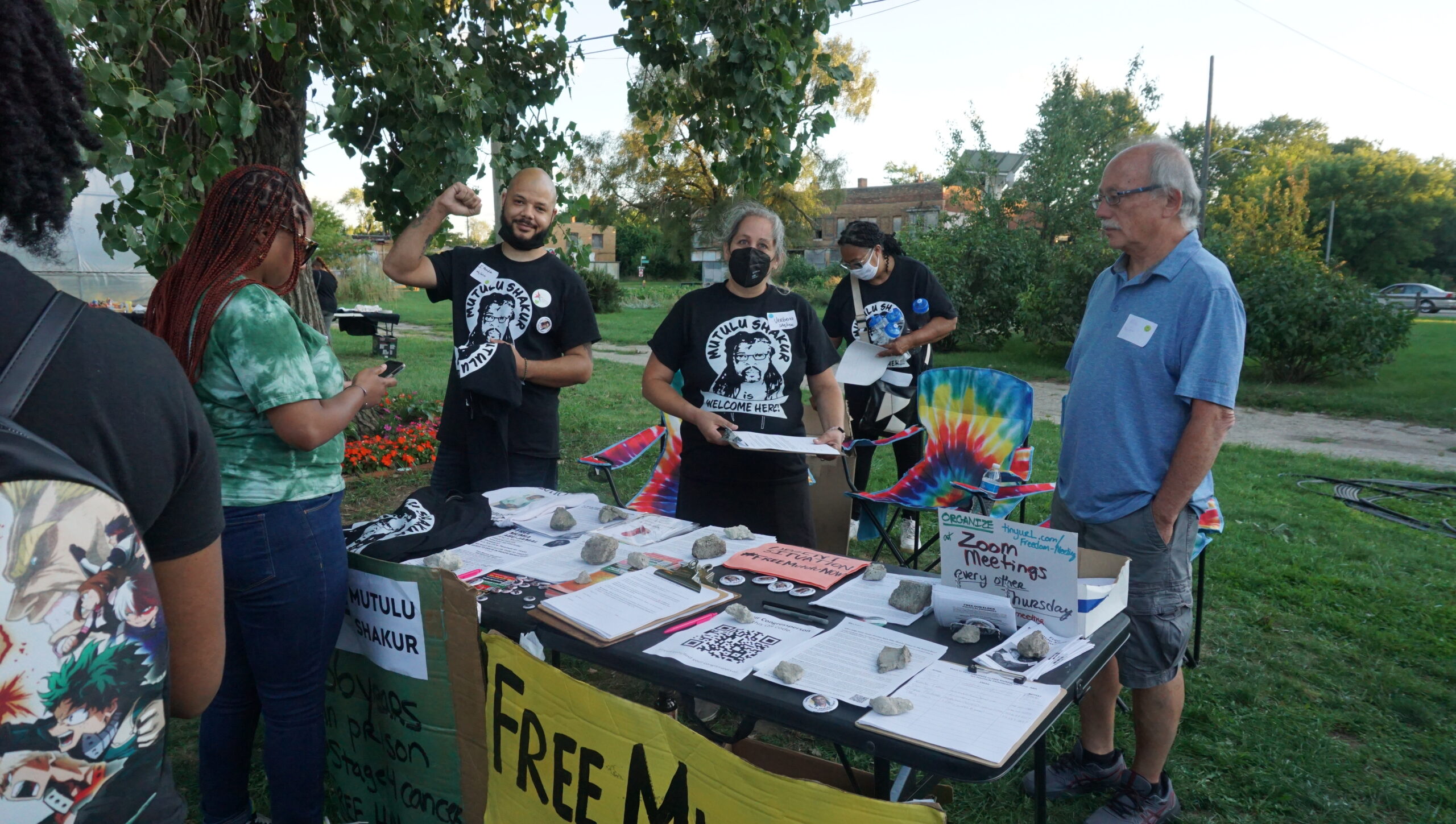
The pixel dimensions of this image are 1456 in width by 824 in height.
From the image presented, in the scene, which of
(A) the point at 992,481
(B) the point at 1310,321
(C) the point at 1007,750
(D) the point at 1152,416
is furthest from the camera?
(B) the point at 1310,321

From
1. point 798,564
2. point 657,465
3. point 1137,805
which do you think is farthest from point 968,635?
point 657,465

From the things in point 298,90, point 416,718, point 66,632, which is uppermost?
point 298,90

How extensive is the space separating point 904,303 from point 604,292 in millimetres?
19792

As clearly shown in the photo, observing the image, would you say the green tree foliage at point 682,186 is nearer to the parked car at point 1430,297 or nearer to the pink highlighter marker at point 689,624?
the parked car at point 1430,297

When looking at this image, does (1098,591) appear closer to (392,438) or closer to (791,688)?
(791,688)

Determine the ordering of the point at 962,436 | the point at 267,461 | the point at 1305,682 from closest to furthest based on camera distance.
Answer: the point at 267,461 < the point at 1305,682 < the point at 962,436

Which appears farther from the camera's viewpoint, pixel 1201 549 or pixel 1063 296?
pixel 1063 296

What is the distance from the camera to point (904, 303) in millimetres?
5051

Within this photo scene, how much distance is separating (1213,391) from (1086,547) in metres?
→ 0.60

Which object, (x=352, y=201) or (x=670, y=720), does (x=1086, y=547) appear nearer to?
(x=670, y=720)

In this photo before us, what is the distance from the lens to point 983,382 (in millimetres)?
4738

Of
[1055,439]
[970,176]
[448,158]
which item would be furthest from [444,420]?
[970,176]

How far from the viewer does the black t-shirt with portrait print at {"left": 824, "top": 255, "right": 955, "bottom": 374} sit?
504cm

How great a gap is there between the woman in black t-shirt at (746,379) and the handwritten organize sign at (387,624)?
1163 mm
